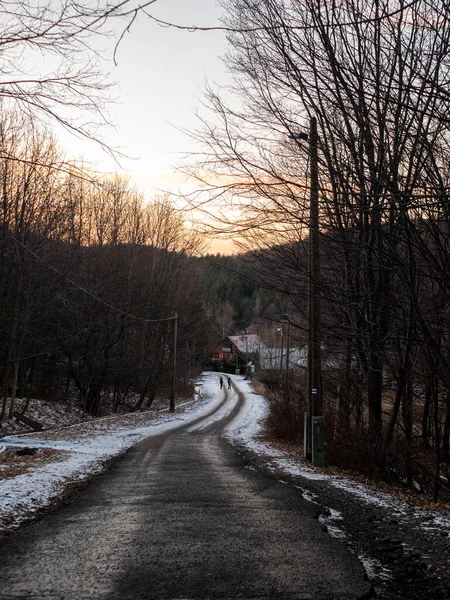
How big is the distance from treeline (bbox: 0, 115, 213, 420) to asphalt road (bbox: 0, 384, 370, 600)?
481 inches

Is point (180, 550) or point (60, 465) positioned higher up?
point (180, 550)

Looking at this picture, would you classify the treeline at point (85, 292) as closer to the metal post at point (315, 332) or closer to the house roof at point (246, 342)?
the metal post at point (315, 332)

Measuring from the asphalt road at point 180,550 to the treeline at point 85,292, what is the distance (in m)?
12.2

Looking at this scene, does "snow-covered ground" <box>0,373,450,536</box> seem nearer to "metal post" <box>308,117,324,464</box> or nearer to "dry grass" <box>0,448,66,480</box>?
"dry grass" <box>0,448,66,480</box>

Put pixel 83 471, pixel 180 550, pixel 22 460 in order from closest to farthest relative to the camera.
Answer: pixel 180 550 < pixel 83 471 < pixel 22 460

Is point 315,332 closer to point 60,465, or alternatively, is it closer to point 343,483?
point 343,483

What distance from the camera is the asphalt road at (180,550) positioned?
13.0 ft

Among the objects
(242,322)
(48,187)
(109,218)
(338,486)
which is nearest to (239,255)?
(338,486)

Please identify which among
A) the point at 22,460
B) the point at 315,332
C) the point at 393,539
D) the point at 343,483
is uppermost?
the point at 315,332

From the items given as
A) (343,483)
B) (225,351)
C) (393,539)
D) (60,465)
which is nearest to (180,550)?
(393,539)

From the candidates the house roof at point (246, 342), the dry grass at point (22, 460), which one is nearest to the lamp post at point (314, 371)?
the dry grass at point (22, 460)

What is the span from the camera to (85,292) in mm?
25234

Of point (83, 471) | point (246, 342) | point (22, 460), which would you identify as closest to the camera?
point (83, 471)

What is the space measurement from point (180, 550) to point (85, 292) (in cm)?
2133
